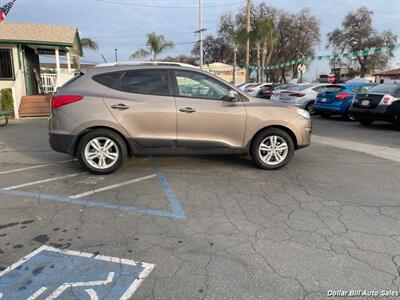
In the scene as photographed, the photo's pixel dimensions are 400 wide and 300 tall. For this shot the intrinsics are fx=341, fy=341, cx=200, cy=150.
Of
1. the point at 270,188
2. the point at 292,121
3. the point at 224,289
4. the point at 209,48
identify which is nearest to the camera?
the point at 224,289

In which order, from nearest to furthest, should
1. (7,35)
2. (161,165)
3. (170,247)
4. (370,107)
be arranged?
(170,247), (161,165), (370,107), (7,35)

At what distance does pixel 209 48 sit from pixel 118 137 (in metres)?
58.0

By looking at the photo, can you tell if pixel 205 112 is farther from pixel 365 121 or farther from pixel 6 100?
pixel 6 100

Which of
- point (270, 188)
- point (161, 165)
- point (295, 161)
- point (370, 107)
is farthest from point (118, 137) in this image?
point (370, 107)

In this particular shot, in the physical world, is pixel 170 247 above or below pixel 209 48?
below

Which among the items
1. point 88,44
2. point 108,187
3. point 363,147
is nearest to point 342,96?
point 363,147

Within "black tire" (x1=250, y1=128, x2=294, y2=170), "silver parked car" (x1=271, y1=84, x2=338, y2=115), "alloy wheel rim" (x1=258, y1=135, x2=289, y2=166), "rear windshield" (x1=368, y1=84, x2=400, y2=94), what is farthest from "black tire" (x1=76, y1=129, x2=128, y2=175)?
"silver parked car" (x1=271, y1=84, x2=338, y2=115)

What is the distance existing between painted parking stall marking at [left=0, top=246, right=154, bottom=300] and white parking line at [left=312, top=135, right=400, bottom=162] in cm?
587

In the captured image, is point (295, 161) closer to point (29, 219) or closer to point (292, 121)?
point (292, 121)

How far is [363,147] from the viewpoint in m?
7.89

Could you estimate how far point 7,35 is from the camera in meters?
15.8

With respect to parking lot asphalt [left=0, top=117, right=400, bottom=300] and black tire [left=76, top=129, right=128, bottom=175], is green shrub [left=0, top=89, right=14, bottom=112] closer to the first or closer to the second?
parking lot asphalt [left=0, top=117, right=400, bottom=300]

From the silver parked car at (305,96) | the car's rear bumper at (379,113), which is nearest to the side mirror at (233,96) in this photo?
the car's rear bumper at (379,113)

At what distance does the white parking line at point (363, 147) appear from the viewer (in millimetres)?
7031
